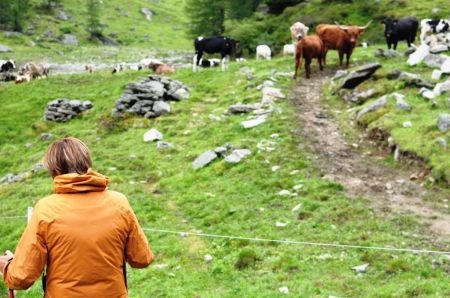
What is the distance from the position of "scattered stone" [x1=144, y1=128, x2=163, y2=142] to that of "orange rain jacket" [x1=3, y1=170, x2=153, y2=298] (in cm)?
1563

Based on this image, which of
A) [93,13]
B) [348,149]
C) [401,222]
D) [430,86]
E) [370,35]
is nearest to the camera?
[401,222]

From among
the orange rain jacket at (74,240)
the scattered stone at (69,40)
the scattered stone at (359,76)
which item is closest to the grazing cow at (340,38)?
the scattered stone at (359,76)

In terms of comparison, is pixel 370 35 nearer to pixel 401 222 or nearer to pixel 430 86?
pixel 430 86

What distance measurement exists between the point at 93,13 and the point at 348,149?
8123 cm

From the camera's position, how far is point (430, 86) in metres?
19.8

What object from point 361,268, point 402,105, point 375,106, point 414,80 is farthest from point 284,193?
point 414,80

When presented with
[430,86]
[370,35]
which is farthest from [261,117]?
[370,35]

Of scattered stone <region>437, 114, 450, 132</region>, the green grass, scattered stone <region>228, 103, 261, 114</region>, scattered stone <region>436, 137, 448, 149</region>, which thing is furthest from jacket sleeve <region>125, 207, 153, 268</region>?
scattered stone <region>228, 103, 261, 114</region>

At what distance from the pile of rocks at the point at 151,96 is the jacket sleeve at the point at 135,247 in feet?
60.0

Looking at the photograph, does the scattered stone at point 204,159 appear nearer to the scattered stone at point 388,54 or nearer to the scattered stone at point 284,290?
the scattered stone at point 284,290

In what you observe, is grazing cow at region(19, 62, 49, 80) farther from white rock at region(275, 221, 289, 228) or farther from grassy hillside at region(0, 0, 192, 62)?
white rock at region(275, 221, 289, 228)

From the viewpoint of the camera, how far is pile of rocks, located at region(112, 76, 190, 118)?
78.2 feet

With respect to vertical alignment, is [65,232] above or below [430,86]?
above

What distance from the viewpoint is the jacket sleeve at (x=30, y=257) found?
4.94 m
